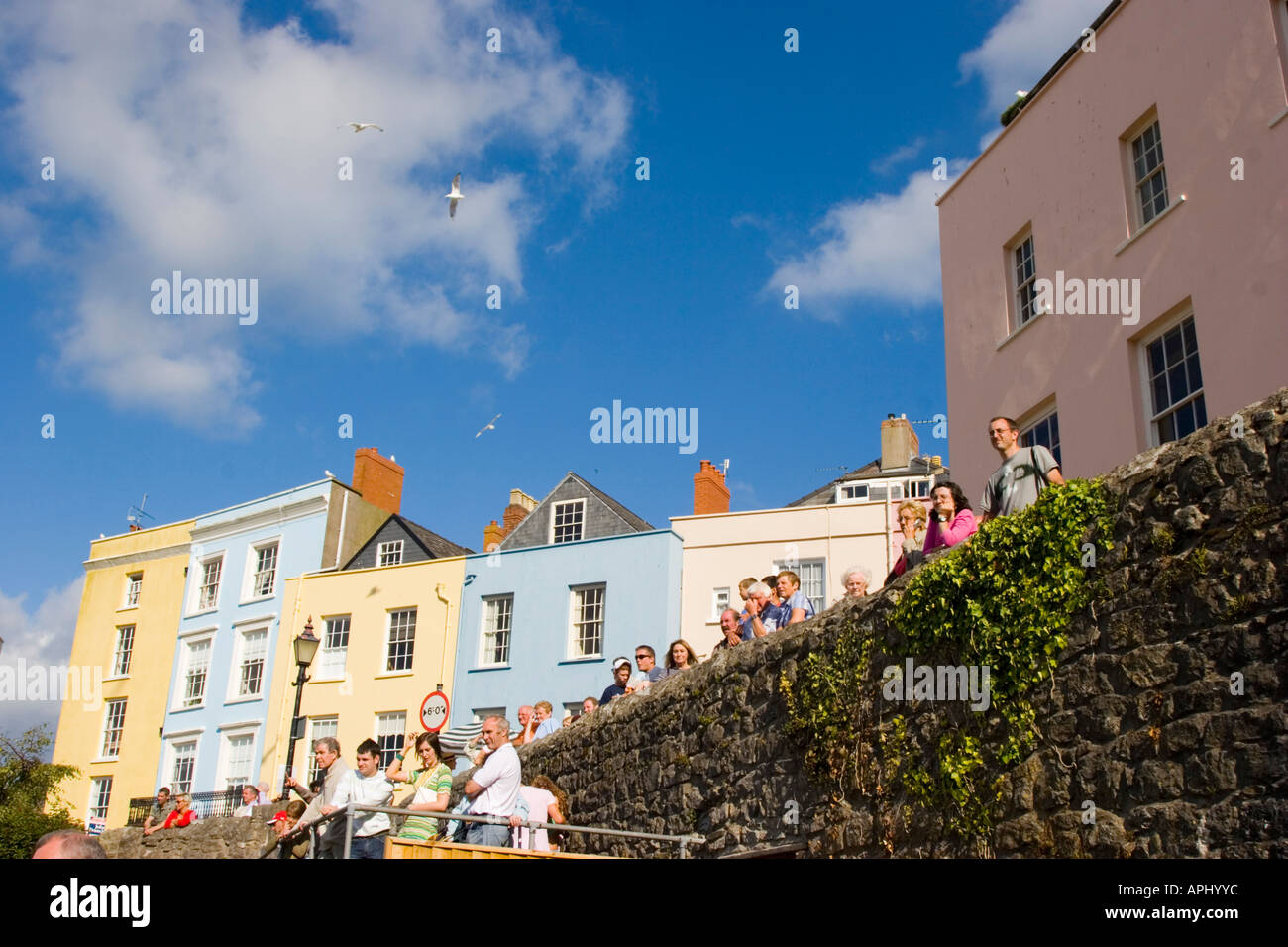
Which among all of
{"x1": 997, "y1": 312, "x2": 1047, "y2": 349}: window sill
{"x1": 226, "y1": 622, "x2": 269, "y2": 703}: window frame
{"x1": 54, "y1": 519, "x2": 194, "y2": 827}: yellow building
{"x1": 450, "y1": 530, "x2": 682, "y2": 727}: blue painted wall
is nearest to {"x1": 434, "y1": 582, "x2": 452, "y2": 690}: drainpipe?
{"x1": 450, "y1": 530, "x2": 682, "y2": 727}: blue painted wall

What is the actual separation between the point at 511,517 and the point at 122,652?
12.2 metres

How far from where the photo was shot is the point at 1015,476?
735 centimetres

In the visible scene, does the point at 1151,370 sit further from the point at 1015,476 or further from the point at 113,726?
the point at 113,726

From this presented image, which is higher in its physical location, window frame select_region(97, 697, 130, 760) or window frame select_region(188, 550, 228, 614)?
window frame select_region(188, 550, 228, 614)

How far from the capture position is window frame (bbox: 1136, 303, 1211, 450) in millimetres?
11016

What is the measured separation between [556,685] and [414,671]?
3663mm

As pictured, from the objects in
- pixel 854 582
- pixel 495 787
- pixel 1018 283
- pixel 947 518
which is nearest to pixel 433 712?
pixel 495 787

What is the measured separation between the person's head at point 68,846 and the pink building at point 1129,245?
9754 mm

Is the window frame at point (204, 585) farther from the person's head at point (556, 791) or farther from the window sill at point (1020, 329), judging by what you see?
the window sill at point (1020, 329)

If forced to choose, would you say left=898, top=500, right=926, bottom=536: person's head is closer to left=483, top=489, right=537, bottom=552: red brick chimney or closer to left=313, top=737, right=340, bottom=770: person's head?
left=313, top=737, right=340, bottom=770: person's head

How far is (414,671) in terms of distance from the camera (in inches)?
991

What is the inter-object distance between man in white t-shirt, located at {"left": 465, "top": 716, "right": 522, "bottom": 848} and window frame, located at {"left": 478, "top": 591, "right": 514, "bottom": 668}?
16.2m
